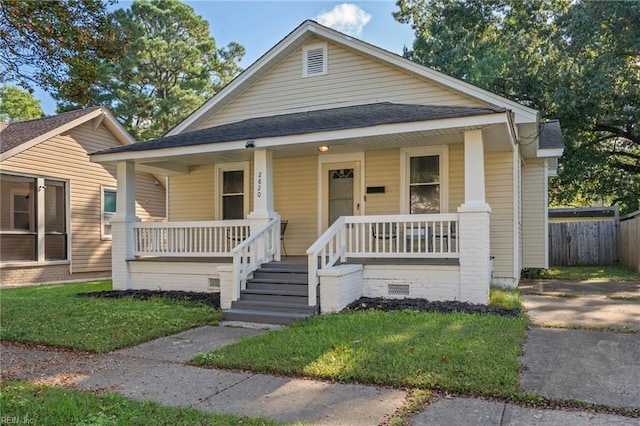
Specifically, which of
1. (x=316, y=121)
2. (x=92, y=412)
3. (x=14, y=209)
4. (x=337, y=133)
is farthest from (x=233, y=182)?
(x=92, y=412)

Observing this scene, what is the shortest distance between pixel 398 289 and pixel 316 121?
12.3 feet

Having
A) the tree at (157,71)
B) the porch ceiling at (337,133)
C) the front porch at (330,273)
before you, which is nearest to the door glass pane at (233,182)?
the porch ceiling at (337,133)

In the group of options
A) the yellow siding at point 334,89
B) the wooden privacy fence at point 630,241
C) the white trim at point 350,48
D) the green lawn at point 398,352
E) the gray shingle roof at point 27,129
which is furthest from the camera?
the wooden privacy fence at point 630,241

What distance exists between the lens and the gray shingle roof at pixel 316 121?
767 cm

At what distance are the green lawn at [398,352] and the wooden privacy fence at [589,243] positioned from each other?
1228cm

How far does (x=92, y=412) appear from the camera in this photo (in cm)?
346

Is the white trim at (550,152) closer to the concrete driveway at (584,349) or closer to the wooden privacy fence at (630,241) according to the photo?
the concrete driveway at (584,349)

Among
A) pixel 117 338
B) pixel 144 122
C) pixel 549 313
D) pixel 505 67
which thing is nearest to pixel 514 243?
pixel 549 313

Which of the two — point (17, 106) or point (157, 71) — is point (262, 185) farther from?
point (17, 106)

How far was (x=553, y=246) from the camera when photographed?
1714 centimetres

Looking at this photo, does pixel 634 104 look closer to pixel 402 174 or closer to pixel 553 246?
pixel 553 246

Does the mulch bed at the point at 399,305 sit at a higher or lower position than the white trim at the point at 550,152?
lower

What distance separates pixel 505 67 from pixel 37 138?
15.1 meters

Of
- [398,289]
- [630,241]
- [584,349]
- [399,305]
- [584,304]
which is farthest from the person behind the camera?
[630,241]
